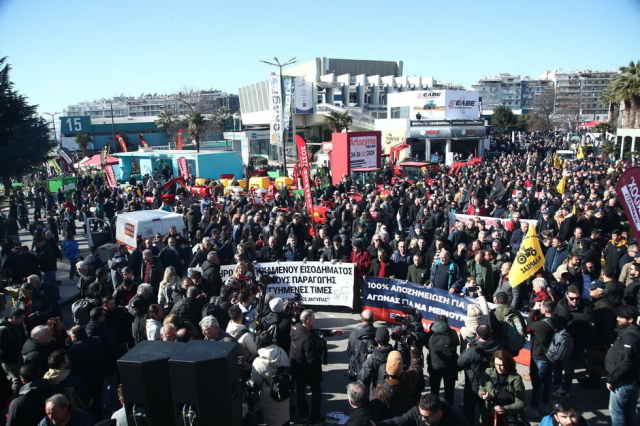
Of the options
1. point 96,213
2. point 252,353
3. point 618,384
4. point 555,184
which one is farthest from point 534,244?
point 96,213

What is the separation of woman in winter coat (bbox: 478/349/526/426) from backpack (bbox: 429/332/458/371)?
67 centimetres

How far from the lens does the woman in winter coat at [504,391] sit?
466 centimetres

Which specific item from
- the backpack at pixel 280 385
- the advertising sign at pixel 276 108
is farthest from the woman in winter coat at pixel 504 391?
the advertising sign at pixel 276 108

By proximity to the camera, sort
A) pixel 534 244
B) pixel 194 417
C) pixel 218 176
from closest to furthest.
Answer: pixel 194 417 < pixel 534 244 < pixel 218 176

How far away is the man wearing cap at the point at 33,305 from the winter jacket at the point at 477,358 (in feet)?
19.8

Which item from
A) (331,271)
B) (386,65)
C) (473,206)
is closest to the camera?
(331,271)

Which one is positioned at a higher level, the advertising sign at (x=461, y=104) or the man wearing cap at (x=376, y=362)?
the advertising sign at (x=461, y=104)

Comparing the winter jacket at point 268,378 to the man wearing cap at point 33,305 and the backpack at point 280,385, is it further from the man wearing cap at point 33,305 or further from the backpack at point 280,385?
the man wearing cap at point 33,305

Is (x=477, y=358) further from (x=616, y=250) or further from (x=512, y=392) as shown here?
(x=616, y=250)

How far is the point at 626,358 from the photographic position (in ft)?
16.4

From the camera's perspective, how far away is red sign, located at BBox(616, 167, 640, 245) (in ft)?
20.0

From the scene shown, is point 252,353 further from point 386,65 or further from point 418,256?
point 386,65

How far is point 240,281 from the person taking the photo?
8.19 meters

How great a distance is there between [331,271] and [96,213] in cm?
1246
